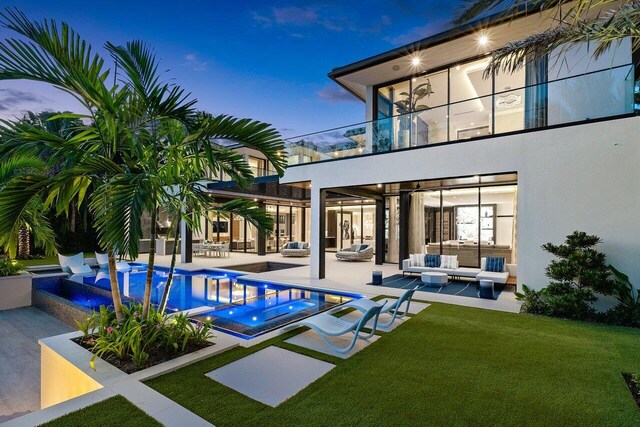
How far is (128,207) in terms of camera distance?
313 centimetres

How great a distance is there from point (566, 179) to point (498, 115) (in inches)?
91.9

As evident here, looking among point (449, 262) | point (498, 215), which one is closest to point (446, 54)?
point (498, 215)

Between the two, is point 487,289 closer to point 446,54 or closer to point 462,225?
point 462,225

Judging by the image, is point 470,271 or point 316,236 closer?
point 470,271

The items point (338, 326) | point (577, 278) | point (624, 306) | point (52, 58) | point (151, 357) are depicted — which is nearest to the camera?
point (52, 58)

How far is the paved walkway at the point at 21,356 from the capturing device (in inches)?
171

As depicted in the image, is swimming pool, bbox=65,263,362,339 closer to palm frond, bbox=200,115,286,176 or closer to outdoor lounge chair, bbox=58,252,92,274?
outdoor lounge chair, bbox=58,252,92,274

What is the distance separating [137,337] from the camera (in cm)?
412

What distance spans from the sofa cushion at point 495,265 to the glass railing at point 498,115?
4337 mm

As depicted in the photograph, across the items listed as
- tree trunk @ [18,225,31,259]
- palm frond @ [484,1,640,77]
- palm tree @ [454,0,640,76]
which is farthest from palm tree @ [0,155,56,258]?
tree trunk @ [18,225,31,259]

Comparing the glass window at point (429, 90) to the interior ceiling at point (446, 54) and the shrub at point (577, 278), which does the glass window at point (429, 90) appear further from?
the shrub at point (577, 278)

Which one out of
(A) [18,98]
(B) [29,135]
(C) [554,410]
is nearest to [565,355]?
(C) [554,410]

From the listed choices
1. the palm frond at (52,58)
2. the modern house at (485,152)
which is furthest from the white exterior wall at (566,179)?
the palm frond at (52,58)

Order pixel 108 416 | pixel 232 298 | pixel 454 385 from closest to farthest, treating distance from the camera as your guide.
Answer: pixel 108 416 → pixel 454 385 → pixel 232 298
